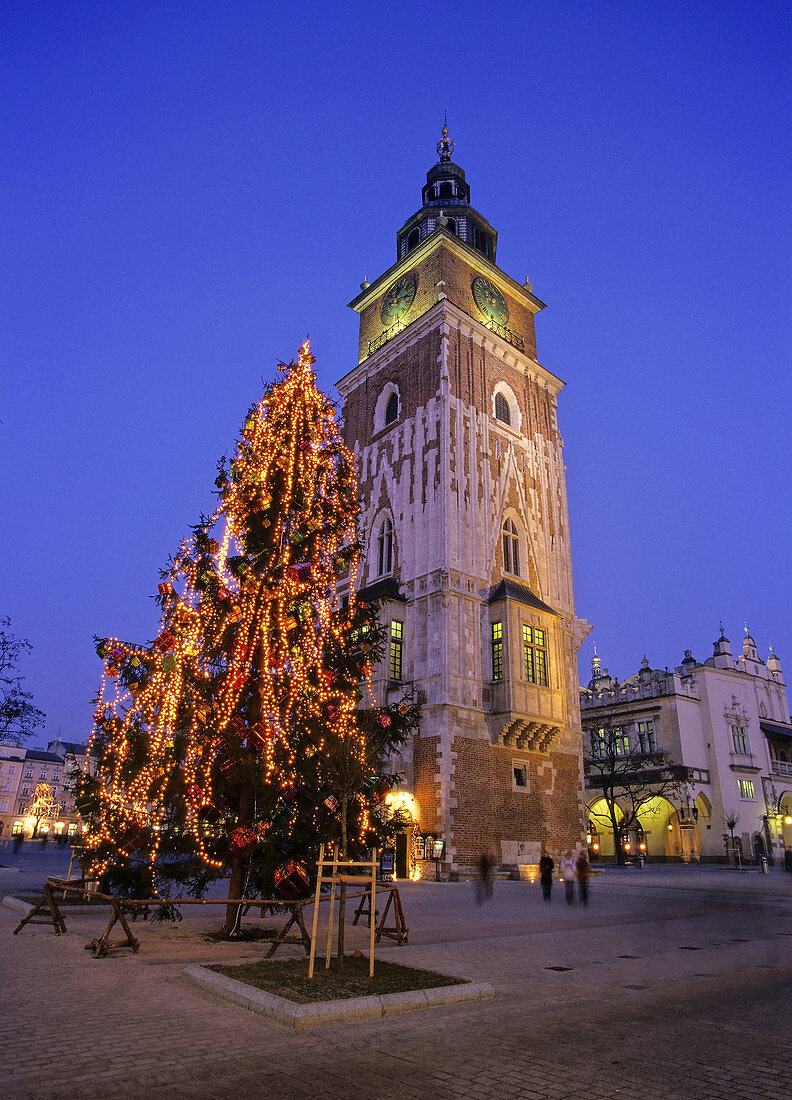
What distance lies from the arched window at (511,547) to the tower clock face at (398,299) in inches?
494

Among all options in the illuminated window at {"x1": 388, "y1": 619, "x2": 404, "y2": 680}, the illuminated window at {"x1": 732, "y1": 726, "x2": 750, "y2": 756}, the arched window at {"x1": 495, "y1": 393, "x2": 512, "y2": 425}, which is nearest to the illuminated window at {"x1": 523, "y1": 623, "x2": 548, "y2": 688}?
the illuminated window at {"x1": 388, "y1": 619, "x2": 404, "y2": 680}

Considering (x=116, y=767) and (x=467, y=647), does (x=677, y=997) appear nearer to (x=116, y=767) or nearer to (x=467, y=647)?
(x=116, y=767)

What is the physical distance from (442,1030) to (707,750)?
48.8m

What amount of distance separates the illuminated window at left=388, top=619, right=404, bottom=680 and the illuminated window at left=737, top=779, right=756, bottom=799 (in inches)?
1315

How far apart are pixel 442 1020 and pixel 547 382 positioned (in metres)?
34.4

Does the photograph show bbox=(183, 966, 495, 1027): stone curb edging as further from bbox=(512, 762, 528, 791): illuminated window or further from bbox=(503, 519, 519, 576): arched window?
bbox=(503, 519, 519, 576): arched window

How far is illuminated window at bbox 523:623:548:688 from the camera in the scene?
28734 millimetres

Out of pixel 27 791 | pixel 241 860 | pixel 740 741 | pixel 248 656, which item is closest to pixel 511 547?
pixel 248 656

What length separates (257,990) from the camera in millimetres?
6727

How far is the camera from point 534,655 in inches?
1148

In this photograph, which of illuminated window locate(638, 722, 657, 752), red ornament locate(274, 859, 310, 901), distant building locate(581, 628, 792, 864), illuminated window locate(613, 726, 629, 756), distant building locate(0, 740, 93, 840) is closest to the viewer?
red ornament locate(274, 859, 310, 901)

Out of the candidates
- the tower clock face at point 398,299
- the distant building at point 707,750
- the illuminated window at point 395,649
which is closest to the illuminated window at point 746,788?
the distant building at point 707,750

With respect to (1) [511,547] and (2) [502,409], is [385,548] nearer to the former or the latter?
(1) [511,547]

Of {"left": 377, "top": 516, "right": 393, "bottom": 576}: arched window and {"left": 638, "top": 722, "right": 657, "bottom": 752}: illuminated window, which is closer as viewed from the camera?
{"left": 377, "top": 516, "right": 393, "bottom": 576}: arched window
